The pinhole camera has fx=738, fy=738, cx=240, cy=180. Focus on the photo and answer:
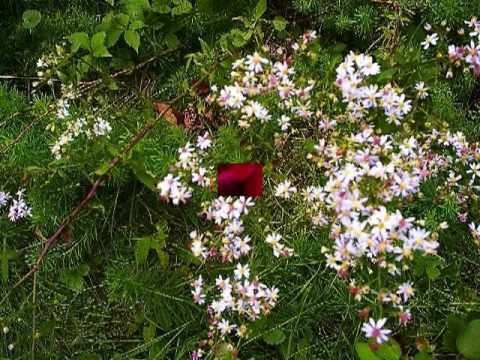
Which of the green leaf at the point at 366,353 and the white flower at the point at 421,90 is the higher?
the white flower at the point at 421,90

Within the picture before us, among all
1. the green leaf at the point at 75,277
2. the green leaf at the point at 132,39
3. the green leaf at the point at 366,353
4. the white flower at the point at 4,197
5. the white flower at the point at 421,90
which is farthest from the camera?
the green leaf at the point at 132,39

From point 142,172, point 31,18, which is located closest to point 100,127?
point 142,172

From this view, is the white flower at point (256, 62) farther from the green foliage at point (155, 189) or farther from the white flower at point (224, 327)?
the white flower at point (224, 327)

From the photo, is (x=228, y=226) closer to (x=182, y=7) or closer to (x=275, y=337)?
(x=275, y=337)

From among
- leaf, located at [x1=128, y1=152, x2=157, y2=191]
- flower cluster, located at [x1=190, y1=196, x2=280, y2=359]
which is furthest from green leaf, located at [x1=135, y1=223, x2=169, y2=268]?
flower cluster, located at [x1=190, y1=196, x2=280, y2=359]

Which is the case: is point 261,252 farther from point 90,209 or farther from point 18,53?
point 18,53

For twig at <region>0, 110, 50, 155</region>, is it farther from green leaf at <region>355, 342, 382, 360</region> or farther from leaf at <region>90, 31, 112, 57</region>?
green leaf at <region>355, 342, 382, 360</region>

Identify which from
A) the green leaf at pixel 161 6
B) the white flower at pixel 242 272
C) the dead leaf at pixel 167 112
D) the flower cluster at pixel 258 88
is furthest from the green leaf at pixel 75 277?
the green leaf at pixel 161 6

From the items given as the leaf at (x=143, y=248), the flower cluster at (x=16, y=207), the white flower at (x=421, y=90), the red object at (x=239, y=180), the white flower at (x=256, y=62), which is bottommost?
the flower cluster at (x=16, y=207)

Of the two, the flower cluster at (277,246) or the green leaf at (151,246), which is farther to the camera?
the green leaf at (151,246)
